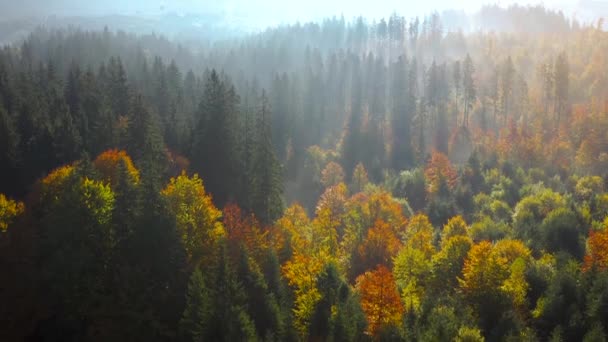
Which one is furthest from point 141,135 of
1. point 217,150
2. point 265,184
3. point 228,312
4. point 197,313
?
point 228,312

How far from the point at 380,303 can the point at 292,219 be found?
24.8m

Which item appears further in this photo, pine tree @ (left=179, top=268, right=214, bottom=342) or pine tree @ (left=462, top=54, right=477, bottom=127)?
pine tree @ (left=462, top=54, right=477, bottom=127)

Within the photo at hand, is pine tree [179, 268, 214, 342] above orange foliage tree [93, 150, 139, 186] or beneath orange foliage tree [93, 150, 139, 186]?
beneath

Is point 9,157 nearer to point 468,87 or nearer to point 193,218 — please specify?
point 193,218

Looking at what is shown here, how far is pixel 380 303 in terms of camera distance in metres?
40.3

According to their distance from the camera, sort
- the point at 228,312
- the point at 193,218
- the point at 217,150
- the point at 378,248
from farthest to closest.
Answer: the point at 217,150 → the point at 378,248 → the point at 193,218 → the point at 228,312

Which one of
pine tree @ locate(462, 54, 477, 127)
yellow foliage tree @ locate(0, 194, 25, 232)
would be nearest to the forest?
yellow foliage tree @ locate(0, 194, 25, 232)

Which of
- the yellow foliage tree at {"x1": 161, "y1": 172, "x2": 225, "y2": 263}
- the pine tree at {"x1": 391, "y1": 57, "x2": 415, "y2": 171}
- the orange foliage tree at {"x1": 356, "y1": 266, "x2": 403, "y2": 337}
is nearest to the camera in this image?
the orange foliage tree at {"x1": 356, "y1": 266, "x2": 403, "y2": 337}

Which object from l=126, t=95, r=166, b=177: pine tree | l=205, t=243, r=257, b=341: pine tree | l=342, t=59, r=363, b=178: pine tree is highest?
l=126, t=95, r=166, b=177: pine tree

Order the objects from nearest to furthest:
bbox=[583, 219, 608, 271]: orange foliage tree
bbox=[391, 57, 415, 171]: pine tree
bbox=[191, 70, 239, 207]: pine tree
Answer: bbox=[583, 219, 608, 271]: orange foliage tree < bbox=[191, 70, 239, 207]: pine tree < bbox=[391, 57, 415, 171]: pine tree

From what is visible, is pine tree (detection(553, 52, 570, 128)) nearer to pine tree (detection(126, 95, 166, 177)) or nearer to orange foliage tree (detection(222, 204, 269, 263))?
orange foliage tree (detection(222, 204, 269, 263))

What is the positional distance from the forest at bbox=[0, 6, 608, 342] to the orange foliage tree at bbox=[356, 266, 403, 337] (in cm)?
13

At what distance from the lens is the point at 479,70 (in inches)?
5463

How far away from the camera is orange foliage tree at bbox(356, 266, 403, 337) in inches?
1532
